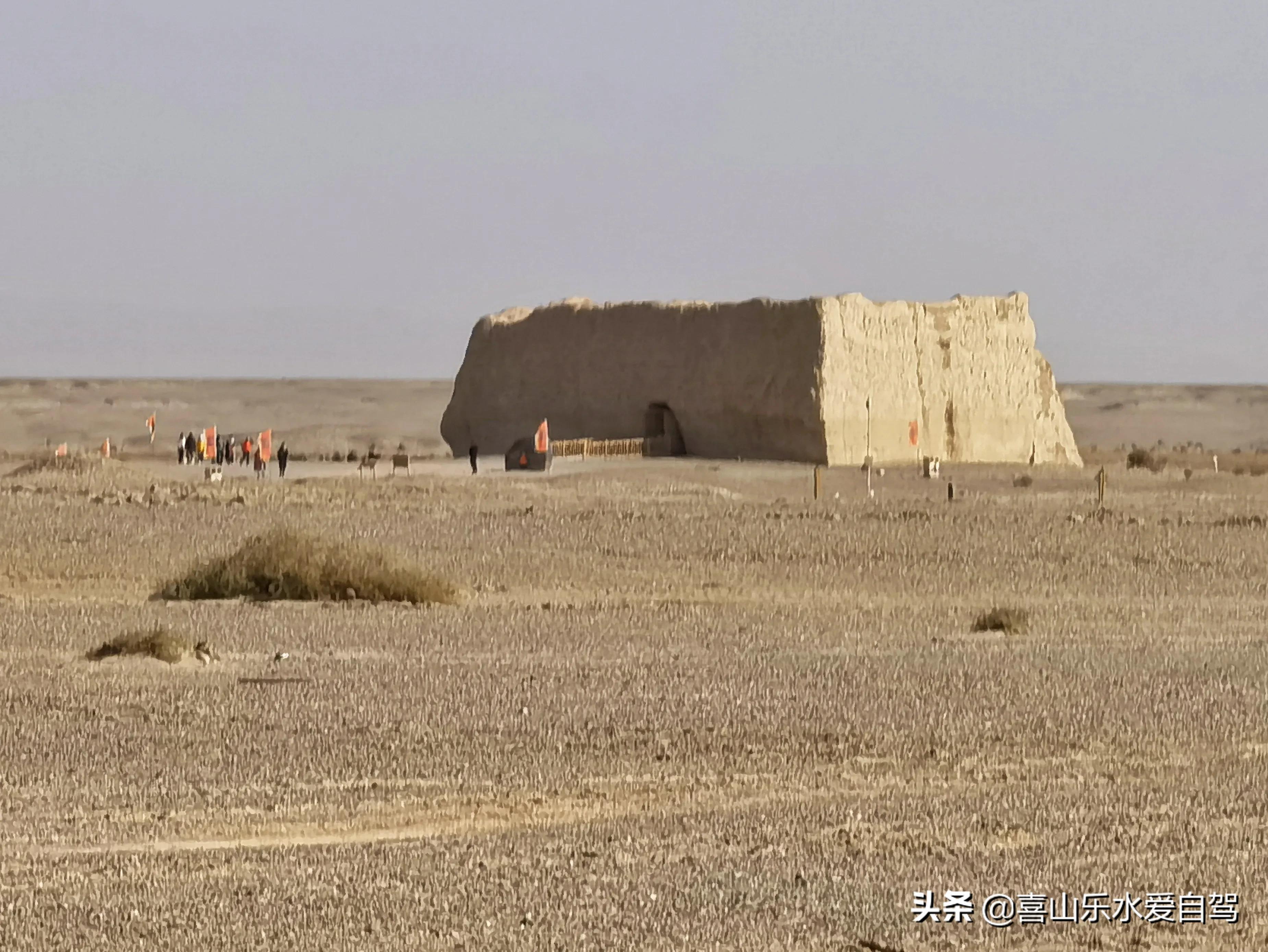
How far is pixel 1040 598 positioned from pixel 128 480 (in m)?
17.4

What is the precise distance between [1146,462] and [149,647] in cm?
3939

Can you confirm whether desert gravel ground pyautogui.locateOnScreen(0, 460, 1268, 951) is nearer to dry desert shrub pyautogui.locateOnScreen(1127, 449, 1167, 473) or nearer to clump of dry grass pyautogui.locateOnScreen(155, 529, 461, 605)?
clump of dry grass pyautogui.locateOnScreen(155, 529, 461, 605)

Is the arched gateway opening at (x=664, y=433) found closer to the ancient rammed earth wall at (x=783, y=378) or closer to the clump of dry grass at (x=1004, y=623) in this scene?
the ancient rammed earth wall at (x=783, y=378)

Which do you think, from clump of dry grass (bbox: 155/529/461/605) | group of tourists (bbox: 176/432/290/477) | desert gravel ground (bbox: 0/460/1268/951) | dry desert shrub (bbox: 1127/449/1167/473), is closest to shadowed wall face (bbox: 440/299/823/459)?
group of tourists (bbox: 176/432/290/477)

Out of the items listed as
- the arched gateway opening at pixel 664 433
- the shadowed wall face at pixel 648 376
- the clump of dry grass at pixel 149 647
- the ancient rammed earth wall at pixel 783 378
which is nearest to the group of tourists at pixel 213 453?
the shadowed wall face at pixel 648 376

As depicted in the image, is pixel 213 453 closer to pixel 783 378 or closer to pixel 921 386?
pixel 783 378

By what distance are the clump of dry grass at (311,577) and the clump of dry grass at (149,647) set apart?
4.20 meters

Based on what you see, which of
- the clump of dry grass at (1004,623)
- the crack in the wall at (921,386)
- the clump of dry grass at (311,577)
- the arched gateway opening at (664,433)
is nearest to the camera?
the clump of dry grass at (1004,623)

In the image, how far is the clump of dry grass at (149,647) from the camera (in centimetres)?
1309

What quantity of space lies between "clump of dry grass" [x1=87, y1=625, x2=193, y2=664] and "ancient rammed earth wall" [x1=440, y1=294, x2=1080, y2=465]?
93.5 feet

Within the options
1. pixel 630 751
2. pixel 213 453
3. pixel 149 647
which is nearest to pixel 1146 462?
pixel 213 453

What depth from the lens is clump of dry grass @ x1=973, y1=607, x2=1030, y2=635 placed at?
16172 millimetres

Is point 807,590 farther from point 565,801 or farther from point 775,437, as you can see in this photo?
point 775,437

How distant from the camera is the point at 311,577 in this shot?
17.9 meters
